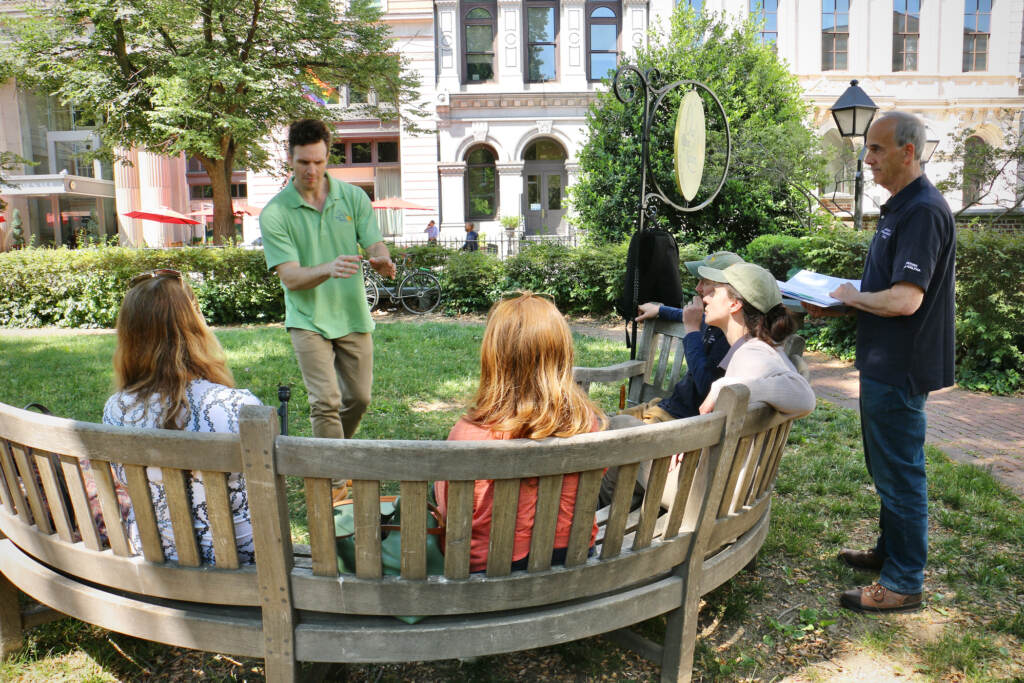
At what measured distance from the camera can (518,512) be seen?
213 centimetres

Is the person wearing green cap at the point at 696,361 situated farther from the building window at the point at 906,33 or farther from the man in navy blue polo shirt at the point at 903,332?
the building window at the point at 906,33

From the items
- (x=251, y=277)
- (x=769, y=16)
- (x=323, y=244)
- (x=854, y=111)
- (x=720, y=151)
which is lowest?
(x=251, y=277)

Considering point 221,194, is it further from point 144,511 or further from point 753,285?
point 144,511

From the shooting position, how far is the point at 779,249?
10172 millimetres

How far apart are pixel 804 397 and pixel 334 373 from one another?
7.95 ft

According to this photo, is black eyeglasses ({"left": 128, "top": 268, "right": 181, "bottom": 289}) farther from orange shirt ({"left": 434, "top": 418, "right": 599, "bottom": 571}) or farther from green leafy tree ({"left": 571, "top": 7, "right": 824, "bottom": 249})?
green leafy tree ({"left": 571, "top": 7, "right": 824, "bottom": 249})

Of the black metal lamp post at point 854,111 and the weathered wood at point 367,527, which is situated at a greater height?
the black metal lamp post at point 854,111

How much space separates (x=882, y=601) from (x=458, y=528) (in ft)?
6.80

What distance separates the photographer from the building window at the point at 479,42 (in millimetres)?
27656

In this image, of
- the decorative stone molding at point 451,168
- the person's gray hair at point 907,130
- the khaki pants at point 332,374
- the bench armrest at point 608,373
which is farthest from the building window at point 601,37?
the person's gray hair at point 907,130

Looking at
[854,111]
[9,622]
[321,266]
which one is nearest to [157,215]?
[854,111]

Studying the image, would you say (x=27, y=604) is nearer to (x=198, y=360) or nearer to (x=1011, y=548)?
(x=198, y=360)

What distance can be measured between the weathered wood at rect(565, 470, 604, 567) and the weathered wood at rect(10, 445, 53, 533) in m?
1.59

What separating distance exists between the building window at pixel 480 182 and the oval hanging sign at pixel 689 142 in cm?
2422
